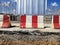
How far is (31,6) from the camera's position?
1469cm

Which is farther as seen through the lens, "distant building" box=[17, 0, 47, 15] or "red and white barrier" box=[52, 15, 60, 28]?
"distant building" box=[17, 0, 47, 15]

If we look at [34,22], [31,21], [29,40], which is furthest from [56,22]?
[29,40]

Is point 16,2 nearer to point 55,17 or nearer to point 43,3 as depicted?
point 43,3

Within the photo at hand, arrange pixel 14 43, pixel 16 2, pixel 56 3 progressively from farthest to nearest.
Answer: pixel 16 2, pixel 56 3, pixel 14 43

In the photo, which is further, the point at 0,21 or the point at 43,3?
the point at 43,3

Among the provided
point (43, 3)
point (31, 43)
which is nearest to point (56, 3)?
point (43, 3)

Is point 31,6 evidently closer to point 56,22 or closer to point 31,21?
point 31,21

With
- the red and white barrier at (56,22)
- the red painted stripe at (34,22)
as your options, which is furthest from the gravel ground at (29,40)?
the red painted stripe at (34,22)

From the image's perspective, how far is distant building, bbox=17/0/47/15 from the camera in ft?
46.0

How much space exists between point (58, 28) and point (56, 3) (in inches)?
114

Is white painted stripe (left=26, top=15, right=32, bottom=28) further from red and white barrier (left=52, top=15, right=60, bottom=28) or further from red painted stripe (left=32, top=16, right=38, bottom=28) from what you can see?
red and white barrier (left=52, top=15, right=60, bottom=28)

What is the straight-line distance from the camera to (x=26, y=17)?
428 inches

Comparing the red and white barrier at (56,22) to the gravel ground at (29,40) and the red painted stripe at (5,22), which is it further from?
the gravel ground at (29,40)

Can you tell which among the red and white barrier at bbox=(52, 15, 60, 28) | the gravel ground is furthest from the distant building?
the gravel ground
